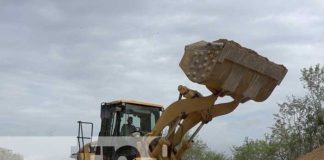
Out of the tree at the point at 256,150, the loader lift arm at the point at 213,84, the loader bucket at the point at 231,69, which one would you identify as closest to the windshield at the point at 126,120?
the loader lift arm at the point at 213,84

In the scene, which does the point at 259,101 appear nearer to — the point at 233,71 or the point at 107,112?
the point at 233,71

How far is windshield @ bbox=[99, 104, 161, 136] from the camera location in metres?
9.55

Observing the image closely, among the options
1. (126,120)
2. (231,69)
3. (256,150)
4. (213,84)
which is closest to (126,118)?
(126,120)

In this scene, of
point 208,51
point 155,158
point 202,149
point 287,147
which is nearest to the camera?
point 208,51

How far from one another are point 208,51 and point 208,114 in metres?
1.27

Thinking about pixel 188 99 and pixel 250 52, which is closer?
pixel 250 52

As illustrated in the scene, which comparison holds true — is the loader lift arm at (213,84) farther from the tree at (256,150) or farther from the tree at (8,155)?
the tree at (256,150)

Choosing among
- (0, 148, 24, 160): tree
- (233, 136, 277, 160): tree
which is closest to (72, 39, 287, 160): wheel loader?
(0, 148, 24, 160): tree

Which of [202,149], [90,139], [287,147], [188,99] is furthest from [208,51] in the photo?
[202,149]

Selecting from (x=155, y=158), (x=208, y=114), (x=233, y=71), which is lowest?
(x=155, y=158)

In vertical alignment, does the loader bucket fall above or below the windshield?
above

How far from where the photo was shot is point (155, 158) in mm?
8609

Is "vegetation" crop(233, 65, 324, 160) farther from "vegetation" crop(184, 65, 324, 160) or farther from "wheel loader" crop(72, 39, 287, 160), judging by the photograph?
"wheel loader" crop(72, 39, 287, 160)

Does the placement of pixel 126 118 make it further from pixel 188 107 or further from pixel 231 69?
pixel 231 69
